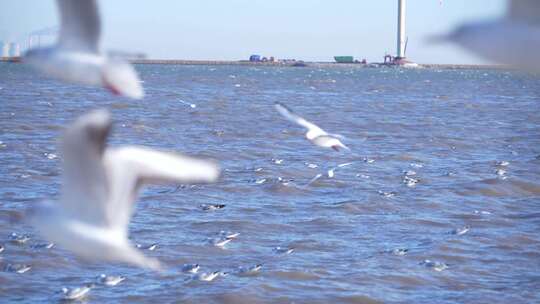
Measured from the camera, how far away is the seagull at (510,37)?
2.29 meters

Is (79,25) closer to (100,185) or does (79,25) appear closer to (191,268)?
(100,185)

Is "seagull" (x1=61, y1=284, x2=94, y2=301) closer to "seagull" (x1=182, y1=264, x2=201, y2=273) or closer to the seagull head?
"seagull" (x1=182, y1=264, x2=201, y2=273)

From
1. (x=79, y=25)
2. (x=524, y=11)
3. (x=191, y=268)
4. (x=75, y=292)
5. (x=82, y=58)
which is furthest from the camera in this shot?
→ (x=191, y=268)

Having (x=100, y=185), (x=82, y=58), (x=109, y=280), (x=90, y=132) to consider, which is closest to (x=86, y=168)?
(x=100, y=185)

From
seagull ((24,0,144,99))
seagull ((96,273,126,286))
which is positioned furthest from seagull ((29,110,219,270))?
seagull ((96,273,126,286))

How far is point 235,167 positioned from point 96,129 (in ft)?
62.3

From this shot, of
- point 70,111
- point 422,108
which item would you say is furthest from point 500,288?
point 422,108

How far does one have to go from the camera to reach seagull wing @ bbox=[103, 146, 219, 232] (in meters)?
2.40

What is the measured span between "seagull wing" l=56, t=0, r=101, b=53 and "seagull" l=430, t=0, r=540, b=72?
2.99ft

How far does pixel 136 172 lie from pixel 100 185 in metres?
0.10

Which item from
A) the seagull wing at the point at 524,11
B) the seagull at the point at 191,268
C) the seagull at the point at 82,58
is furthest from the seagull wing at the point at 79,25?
the seagull at the point at 191,268

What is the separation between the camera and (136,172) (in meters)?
2.51

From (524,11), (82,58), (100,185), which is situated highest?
(524,11)

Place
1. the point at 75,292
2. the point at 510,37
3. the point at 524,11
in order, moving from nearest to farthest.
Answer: the point at 510,37 < the point at 524,11 < the point at 75,292
